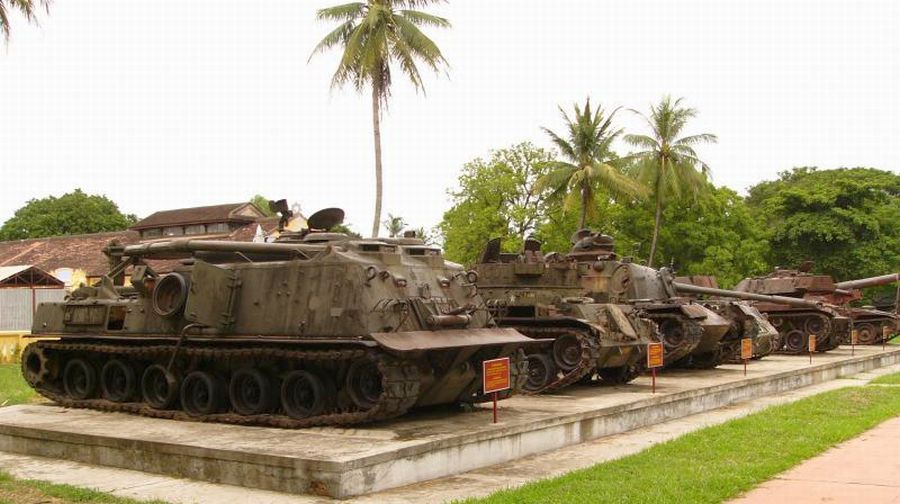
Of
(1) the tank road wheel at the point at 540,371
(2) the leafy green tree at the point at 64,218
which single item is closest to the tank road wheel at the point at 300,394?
(1) the tank road wheel at the point at 540,371

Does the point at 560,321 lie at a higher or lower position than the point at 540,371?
higher

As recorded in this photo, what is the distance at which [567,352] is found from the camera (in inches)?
625

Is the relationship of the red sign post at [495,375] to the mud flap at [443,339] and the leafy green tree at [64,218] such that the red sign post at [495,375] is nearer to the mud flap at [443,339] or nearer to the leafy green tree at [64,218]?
the mud flap at [443,339]

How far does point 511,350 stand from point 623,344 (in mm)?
4209

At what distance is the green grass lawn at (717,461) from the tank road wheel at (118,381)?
6.81 meters

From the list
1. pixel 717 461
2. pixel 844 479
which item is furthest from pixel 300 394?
pixel 844 479

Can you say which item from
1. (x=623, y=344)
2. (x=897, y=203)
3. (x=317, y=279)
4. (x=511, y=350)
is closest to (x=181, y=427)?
(x=317, y=279)

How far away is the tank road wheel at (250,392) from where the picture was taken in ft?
38.5

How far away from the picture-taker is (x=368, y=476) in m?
9.02

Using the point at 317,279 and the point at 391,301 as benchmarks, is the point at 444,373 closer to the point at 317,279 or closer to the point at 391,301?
the point at 391,301

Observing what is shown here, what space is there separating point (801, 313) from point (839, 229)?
22706mm

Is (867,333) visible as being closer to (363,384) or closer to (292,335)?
(363,384)

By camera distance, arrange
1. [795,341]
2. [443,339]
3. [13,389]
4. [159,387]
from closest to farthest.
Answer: [443,339] < [159,387] < [13,389] < [795,341]

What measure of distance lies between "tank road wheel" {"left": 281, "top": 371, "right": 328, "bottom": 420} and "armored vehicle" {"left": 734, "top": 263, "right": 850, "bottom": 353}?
19165 millimetres
